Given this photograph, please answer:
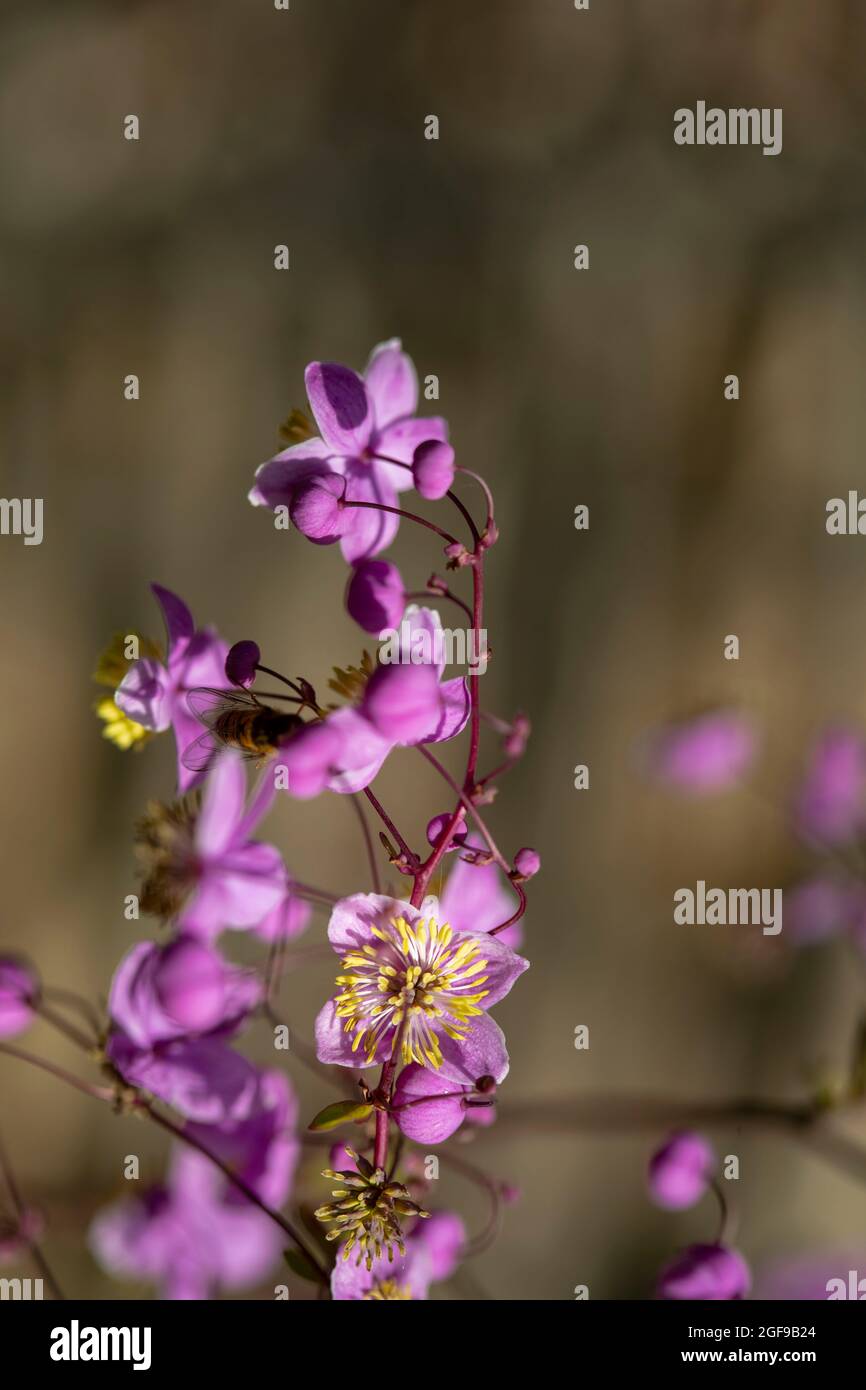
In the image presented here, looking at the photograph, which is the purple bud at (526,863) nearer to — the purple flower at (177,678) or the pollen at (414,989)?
the pollen at (414,989)

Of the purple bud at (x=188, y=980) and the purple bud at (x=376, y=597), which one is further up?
the purple bud at (x=376, y=597)

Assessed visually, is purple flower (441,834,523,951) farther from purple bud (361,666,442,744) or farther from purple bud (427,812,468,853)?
purple bud (361,666,442,744)

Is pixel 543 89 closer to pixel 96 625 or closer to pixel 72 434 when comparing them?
pixel 72 434

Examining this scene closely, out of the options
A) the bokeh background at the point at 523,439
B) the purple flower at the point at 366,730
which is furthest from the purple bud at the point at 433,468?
the bokeh background at the point at 523,439

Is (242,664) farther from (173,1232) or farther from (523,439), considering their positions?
(523,439)

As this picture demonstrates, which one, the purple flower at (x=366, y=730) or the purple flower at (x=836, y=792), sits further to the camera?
the purple flower at (x=836, y=792)

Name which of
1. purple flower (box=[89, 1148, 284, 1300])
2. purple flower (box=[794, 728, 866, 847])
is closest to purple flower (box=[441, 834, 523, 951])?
purple flower (box=[89, 1148, 284, 1300])

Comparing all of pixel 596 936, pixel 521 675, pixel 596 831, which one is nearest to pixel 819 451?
pixel 521 675
